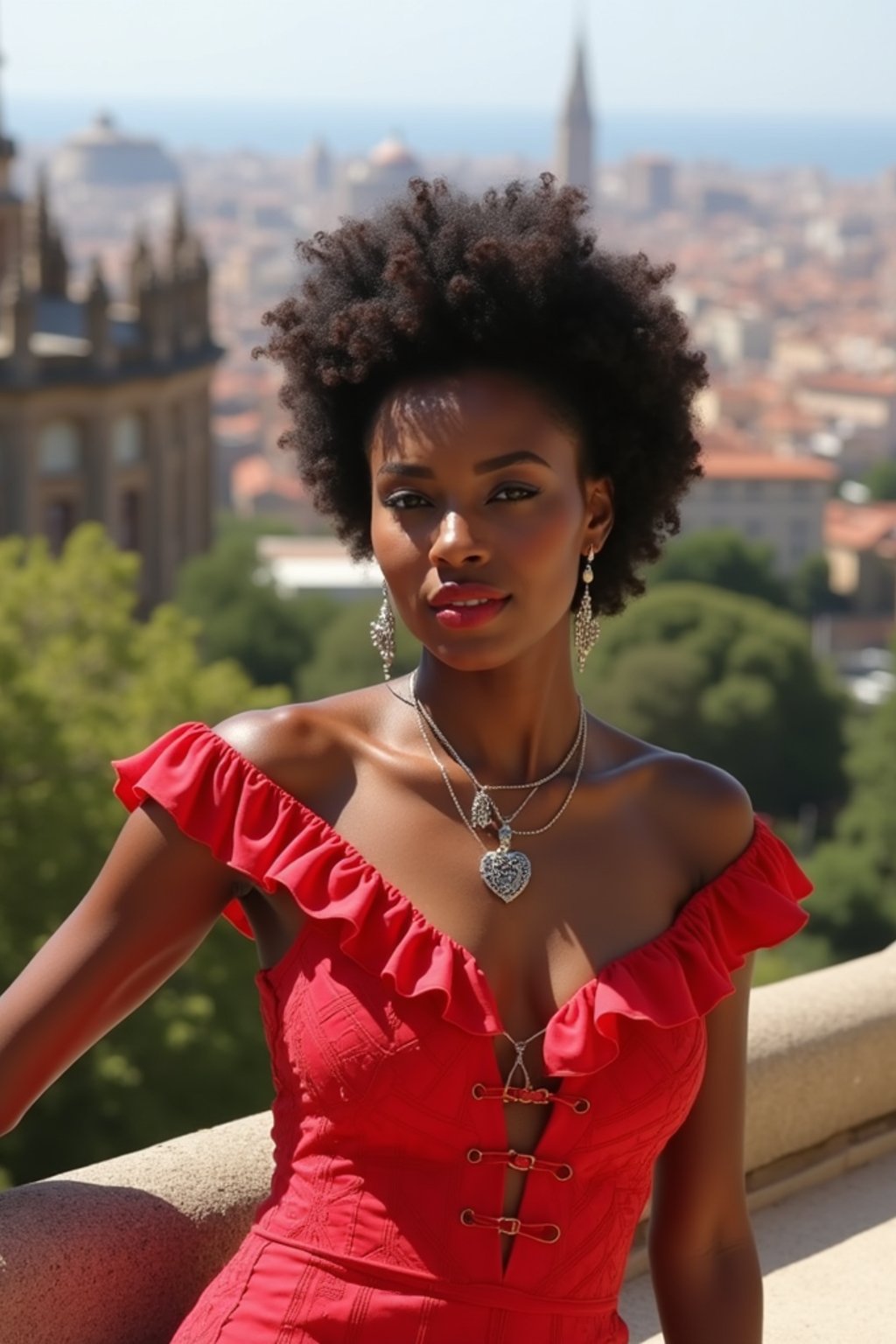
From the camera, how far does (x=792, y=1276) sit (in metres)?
3.93

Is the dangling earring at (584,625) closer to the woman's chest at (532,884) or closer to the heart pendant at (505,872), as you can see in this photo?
the woman's chest at (532,884)

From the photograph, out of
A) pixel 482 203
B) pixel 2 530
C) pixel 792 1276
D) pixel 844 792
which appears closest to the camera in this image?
pixel 482 203

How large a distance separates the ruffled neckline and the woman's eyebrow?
354mm

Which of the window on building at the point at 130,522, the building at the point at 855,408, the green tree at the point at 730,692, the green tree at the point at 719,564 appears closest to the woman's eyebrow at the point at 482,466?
the green tree at the point at 730,692

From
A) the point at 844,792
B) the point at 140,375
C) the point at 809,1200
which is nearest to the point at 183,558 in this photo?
the point at 140,375

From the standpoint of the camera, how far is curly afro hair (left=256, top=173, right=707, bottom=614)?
281 centimetres

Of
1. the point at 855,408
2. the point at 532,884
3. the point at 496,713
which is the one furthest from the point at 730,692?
the point at 855,408

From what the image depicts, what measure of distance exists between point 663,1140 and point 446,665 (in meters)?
0.59

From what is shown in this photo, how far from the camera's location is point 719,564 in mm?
64438

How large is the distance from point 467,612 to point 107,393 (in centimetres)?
4354

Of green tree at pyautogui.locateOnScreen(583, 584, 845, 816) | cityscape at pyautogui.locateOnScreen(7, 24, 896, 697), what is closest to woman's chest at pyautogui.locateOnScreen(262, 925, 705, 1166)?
cityscape at pyautogui.locateOnScreen(7, 24, 896, 697)

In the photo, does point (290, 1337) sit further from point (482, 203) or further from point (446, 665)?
point (482, 203)

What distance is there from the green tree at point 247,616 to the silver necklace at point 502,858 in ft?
146

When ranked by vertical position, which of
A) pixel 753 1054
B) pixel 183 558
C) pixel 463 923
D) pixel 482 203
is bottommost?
pixel 183 558
